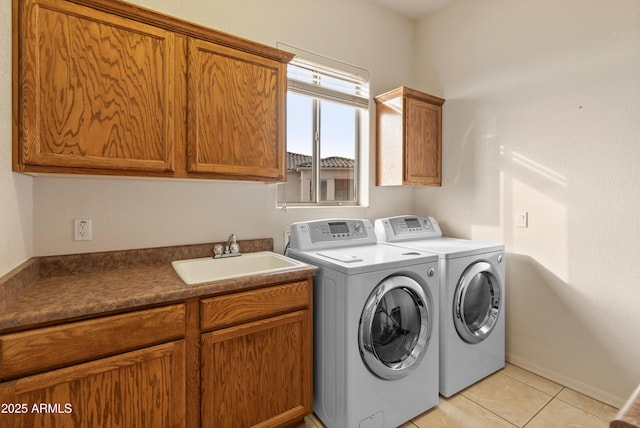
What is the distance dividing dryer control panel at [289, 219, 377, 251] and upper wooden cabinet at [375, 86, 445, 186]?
552mm

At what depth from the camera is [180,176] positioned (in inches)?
60.9

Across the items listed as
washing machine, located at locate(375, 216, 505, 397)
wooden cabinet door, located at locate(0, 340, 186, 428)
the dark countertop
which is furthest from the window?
wooden cabinet door, located at locate(0, 340, 186, 428)

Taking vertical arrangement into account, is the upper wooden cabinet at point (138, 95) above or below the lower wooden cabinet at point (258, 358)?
above

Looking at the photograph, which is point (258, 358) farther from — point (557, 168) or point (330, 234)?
point (557, 168)

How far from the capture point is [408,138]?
2.51m

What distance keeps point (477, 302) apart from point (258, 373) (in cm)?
155

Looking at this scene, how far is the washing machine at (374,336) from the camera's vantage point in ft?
5.03

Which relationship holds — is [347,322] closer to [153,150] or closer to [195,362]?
[195,362]

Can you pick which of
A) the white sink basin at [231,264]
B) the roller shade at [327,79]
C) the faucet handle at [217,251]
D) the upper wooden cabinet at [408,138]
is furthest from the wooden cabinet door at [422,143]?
the faucet handle at [217,251]

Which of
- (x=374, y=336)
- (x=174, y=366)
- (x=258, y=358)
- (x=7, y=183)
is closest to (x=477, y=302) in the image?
(x=374, y=336)

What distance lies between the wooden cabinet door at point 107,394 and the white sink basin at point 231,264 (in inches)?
21.5

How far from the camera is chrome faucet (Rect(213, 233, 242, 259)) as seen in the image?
1889 mm

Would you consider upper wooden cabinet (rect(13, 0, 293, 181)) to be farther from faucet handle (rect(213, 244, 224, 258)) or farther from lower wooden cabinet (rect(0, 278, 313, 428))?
lower wooden cabinet (rect(0, 278, 313, 428))

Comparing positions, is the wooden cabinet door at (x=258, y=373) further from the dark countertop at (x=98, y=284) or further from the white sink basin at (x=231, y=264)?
the white sink basin at (x=231, y=264)
